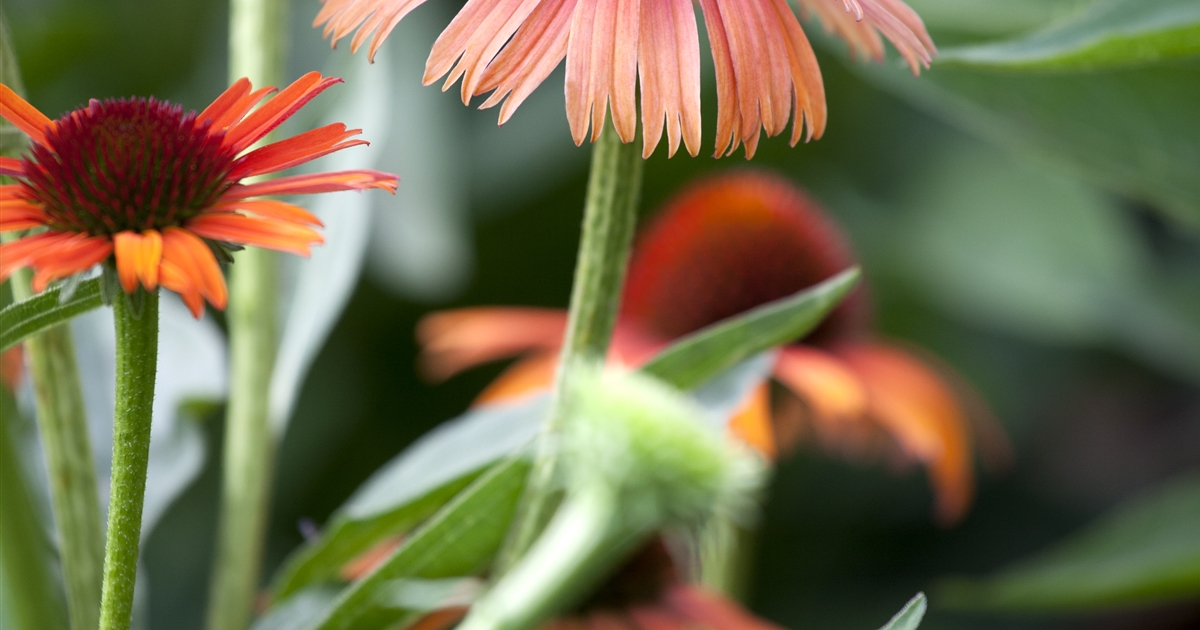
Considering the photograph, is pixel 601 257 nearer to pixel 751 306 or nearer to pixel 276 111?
pixel 276 111

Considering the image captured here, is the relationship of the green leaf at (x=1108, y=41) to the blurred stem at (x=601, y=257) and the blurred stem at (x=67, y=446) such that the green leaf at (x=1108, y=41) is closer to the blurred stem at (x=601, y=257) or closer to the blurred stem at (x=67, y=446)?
the blurred stem at (x=601, y=257)

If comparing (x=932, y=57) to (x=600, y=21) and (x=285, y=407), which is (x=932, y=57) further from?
(x=285, y=407)

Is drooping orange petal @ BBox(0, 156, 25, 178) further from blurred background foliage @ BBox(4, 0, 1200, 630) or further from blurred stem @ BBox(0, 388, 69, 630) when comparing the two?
blurred background foliage @ BBox(4, 0, 1200, 630)

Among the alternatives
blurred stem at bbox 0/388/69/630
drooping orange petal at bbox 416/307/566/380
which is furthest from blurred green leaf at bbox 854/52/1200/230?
blurred stem at bbox 0/388/69/630

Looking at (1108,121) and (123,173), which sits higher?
(123,173)

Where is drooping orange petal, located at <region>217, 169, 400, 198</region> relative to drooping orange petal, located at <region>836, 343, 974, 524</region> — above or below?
above

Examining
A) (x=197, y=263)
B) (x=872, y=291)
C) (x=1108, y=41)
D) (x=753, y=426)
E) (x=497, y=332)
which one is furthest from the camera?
(x=872, y=291)

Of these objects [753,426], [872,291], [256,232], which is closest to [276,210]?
[256,232]
